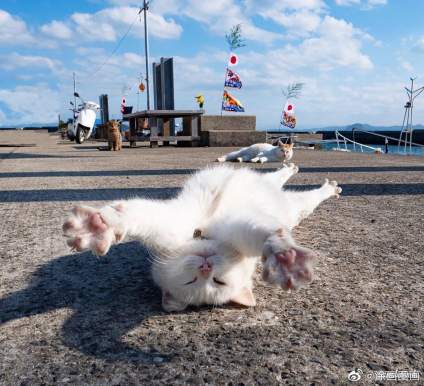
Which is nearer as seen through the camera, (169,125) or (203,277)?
(203,277)

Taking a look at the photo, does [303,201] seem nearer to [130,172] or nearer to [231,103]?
[130,172]

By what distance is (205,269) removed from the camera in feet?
4.58

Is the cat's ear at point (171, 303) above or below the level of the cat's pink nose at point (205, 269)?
below

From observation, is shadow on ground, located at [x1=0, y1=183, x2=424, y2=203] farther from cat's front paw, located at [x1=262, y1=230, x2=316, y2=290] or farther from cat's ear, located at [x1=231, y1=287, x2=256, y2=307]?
cat's front paw, located at [x1=262, y1=230, x2=316, y2=290]

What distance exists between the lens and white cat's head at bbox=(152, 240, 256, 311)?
4.68ft

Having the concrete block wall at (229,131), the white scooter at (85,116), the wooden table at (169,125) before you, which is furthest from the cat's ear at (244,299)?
the white scooter at (85,116)

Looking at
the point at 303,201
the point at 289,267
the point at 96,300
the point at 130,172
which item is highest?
the point at 289,267

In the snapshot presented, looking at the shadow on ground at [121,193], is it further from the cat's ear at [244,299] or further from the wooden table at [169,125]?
the wooden table at [169,125]

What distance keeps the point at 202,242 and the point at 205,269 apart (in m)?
0.14

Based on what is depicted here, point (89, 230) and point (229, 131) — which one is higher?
point (89, 230)

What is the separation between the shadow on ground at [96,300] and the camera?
1.22m

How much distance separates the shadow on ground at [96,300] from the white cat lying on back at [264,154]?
19.6ft

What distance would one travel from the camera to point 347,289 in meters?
1.64

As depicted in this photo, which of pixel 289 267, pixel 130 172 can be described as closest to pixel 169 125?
pixel 130 172
